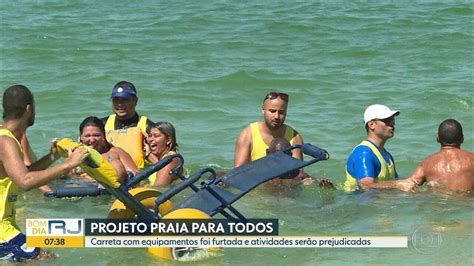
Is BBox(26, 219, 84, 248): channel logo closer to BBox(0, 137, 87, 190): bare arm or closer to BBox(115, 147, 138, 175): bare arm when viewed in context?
BBox(0, 137, 87, 190): bare arm

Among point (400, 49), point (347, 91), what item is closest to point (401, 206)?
point (347, 91)

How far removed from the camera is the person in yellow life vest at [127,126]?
9.34 m

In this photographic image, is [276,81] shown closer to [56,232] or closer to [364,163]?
[364,163]

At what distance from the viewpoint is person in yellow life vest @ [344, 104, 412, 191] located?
8.74m

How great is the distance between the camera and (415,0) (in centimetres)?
2086

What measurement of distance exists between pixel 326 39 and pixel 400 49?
1.47 meters

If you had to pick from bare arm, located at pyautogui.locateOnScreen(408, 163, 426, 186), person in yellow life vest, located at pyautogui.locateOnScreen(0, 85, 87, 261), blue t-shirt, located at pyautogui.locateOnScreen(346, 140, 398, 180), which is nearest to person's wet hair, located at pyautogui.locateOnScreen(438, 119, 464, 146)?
bare arm, located at pyautogui.locateOnScreen(408, 163, 426, 186)

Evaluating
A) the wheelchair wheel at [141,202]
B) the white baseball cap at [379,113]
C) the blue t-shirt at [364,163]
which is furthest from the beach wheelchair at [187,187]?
the white baseball cap at [379,113]

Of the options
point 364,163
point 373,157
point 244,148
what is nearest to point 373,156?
point 373,157

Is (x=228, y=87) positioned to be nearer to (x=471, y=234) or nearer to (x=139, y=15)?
(x=139, y=15)

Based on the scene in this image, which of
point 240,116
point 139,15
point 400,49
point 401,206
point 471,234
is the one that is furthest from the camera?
point 139,15

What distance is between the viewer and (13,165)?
5.93 meters

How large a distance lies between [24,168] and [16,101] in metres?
0.48

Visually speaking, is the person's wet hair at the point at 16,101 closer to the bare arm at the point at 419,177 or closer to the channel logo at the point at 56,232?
the channel logo at the point at 56,232
